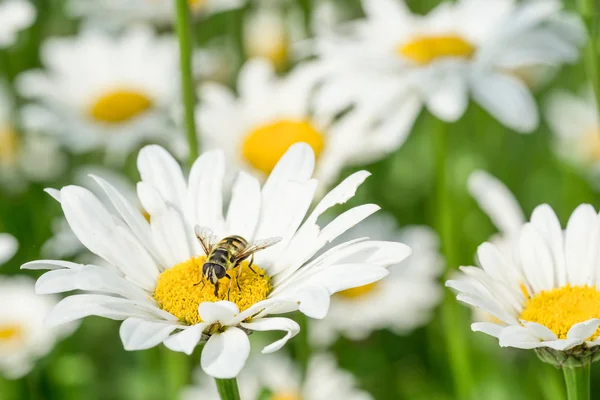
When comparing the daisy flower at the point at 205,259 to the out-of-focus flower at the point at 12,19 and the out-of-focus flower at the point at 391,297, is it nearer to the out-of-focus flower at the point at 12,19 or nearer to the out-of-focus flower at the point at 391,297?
the out-of-focus flower at the point at 391,297

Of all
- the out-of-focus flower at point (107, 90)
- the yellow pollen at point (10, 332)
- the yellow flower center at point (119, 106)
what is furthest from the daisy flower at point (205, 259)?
the yellow flower center at point (119, 106)

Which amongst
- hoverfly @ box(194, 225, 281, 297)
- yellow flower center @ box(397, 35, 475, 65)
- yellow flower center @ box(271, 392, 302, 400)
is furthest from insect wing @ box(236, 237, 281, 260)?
yellow flower center @ box(397, 35, 475, 65)

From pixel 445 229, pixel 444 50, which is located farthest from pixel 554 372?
pixel 444 50

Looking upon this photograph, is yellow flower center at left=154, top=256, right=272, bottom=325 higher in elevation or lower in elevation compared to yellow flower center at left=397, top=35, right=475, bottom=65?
lower

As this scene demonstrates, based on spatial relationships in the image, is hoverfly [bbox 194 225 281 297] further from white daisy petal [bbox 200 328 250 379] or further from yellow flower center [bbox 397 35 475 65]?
yellow flower center [bbox 397 35 475 65]

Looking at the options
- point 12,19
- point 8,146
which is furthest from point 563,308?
point 8,146
